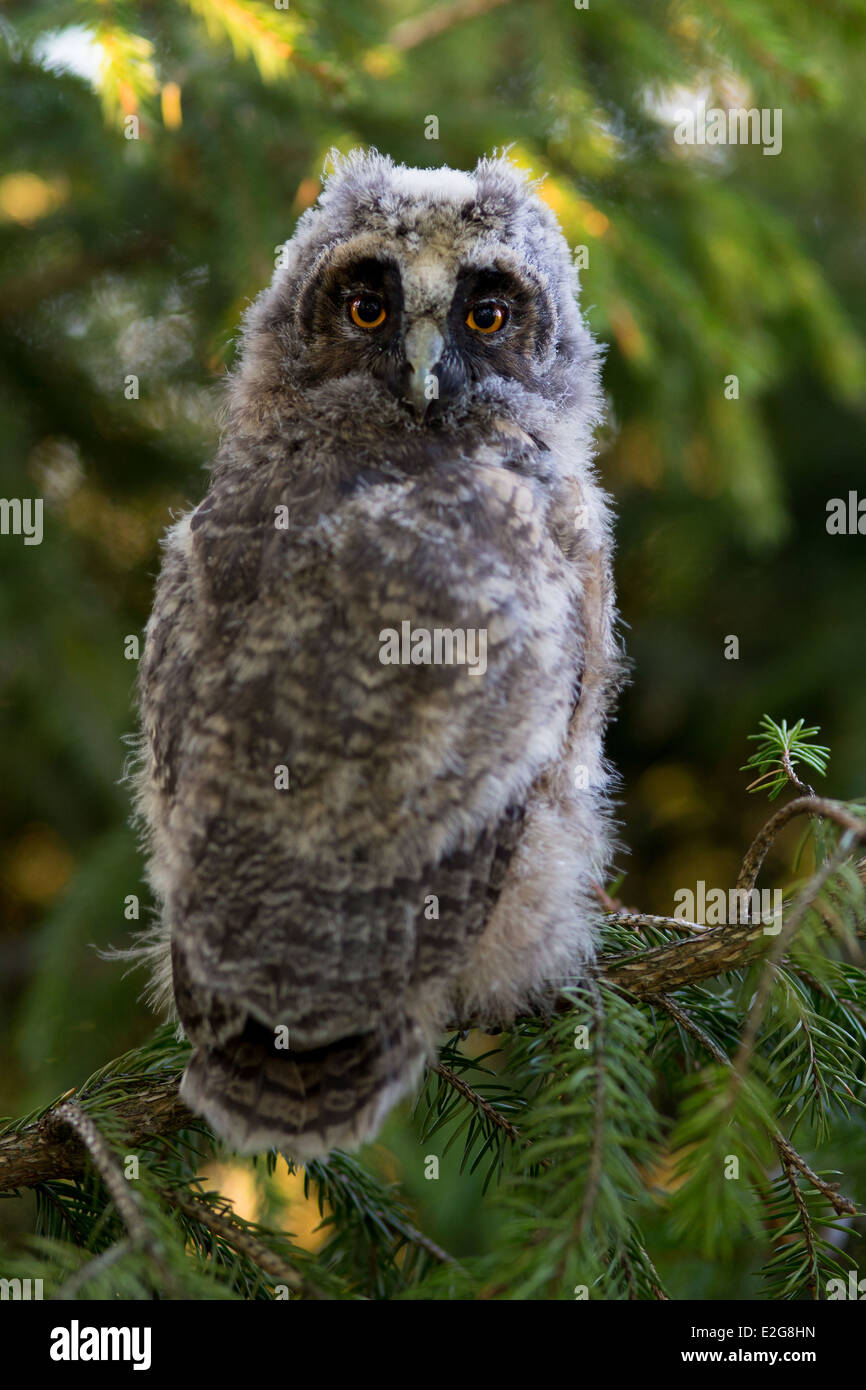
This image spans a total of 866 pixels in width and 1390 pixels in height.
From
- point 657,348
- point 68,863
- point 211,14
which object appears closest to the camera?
point 211,14

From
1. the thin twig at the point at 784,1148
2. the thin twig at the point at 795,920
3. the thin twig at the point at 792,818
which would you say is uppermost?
the thin twig at the point at 792,818

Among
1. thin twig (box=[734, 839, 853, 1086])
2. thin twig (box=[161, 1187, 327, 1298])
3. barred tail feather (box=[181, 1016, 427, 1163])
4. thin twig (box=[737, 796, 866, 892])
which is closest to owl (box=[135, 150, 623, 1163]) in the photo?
barred tail feather (box=[181, 1016, 427, 1163])

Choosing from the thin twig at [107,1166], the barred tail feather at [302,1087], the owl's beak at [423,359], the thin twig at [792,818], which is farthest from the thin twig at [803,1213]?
the owl's beak at [423,359]

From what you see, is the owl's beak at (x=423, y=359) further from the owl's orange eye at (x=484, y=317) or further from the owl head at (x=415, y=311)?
the owl's orange eye at (x=484, y=317)

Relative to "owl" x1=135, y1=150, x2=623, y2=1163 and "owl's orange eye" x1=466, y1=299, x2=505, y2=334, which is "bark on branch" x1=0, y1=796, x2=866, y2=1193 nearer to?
"owl" x1=135, y1=150, x2=623, y2=1163

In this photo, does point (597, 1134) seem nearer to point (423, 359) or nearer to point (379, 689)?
point (379, 689)

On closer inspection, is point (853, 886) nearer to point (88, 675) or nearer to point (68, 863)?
point (88, 675)

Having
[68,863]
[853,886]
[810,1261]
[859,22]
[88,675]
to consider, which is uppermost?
[859,22]

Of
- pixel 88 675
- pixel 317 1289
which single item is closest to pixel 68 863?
pixel 88 675

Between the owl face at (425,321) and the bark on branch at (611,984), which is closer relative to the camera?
the bark on branch at (611,984)
